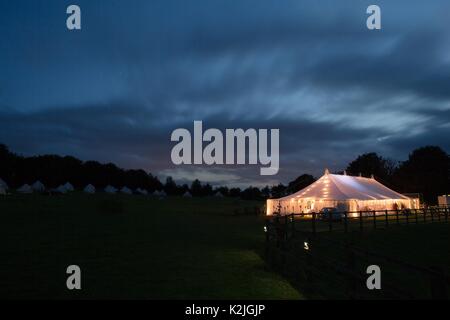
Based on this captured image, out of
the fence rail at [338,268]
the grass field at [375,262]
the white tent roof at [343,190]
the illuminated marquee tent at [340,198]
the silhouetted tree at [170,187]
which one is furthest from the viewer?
the silhouetted tree at [170,187]

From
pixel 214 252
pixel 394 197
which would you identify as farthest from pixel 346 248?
pixel 394 197

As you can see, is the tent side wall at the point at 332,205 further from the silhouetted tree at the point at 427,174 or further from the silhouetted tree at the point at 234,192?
the silhouetted tree at the point at 234,192

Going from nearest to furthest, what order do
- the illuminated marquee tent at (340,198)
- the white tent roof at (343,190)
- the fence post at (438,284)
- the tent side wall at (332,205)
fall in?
the fence post at (438,284), the tent side wall at (332,205), the illuminated marquee tent at (340,198), the white tent roof at (343,190)

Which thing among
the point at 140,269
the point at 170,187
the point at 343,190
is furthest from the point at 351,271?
the point at 170,187

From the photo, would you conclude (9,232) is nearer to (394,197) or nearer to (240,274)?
(240,274)

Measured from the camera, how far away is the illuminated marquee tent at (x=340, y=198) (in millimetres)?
29250

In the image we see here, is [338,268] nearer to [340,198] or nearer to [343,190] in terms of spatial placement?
[340,198]

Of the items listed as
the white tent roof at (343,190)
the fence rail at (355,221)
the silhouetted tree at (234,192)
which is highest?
the silhouetted tree at (234,192)

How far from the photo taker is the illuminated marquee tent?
29250 millimetres

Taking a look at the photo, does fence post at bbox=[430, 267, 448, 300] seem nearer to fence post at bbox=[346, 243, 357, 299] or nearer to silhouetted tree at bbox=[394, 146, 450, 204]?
fence post at bbox=[346, 243, 357, 299]

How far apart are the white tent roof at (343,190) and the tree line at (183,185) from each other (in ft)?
38.6

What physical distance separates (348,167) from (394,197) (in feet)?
197

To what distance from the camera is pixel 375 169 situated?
81.2 m

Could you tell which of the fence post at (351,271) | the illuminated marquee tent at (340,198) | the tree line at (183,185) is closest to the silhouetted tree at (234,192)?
the tree line at (183,185)
